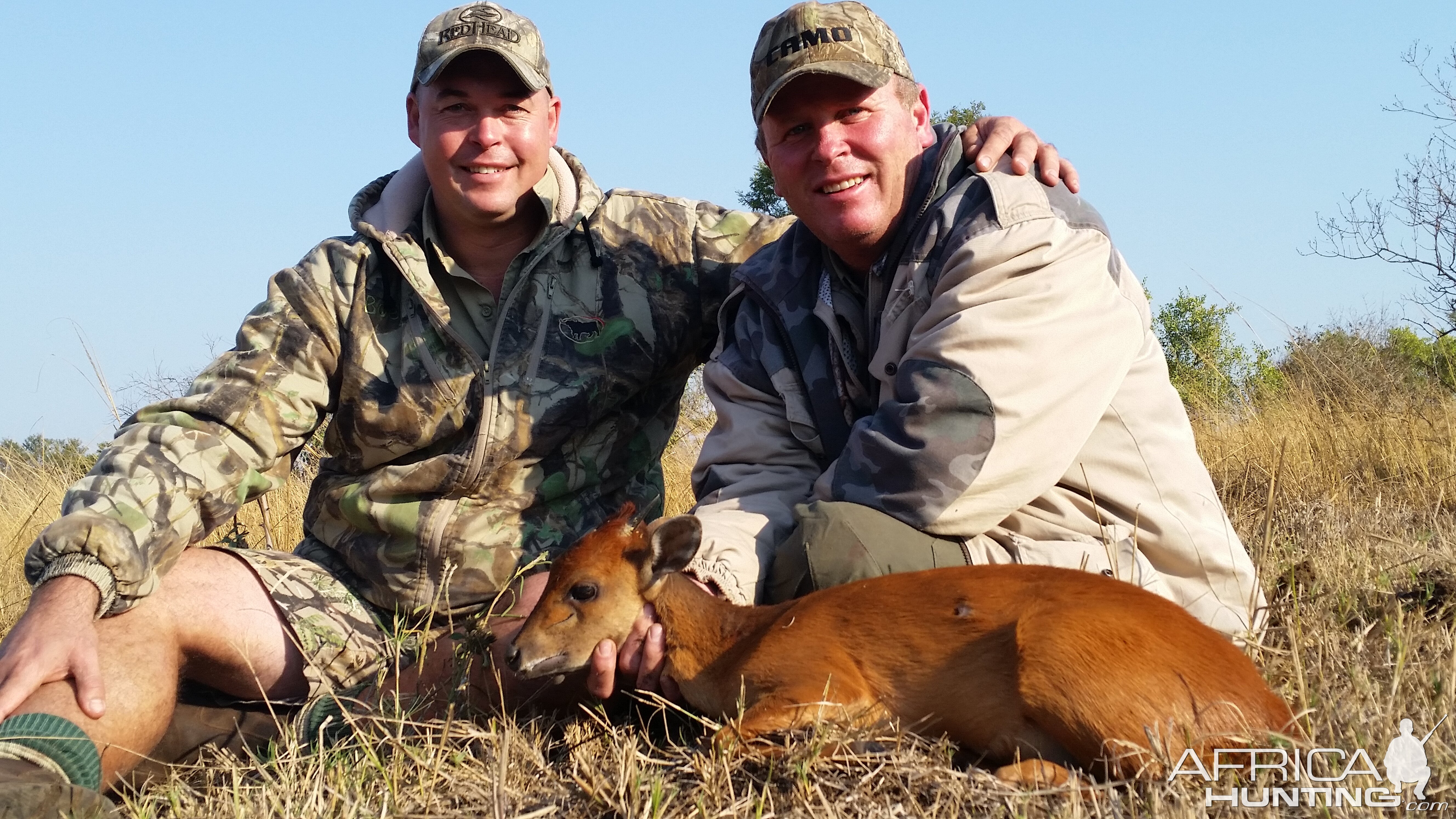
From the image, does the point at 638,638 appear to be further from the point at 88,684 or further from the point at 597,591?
the point at 88,684

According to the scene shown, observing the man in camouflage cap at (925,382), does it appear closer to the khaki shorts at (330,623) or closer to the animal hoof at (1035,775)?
the animal hoof at (1035,775)

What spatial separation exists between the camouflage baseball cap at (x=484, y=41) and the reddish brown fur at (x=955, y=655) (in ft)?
7.91

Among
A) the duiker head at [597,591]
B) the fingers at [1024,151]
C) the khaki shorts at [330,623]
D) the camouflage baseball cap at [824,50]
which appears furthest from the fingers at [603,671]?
the fingers at [1024,151]

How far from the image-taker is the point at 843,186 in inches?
186

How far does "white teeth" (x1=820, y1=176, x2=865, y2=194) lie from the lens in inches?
186

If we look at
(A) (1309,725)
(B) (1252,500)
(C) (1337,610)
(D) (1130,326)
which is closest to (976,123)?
(D) (1130,326)

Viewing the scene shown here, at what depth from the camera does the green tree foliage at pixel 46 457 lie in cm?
1151

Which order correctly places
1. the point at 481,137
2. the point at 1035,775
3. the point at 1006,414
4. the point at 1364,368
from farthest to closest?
1. the point at 1364,368
2. the point at 481,137
3. the point at 1006,414
4. the point at 1035,775

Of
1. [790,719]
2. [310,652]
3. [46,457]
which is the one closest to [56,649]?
[310,652]

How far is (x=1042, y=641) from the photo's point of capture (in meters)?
3.48

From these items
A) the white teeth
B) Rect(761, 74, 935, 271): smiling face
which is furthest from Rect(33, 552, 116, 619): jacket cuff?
the white teeth

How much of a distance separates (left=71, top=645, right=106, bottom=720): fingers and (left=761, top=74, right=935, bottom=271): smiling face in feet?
10.7

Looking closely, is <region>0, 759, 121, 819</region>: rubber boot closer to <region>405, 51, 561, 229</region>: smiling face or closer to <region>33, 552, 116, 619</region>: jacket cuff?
<region>33, 552, 116, 619</region>: jacket cuff

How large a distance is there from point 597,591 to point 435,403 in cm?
165
